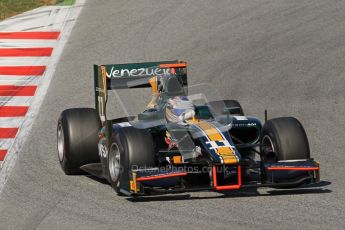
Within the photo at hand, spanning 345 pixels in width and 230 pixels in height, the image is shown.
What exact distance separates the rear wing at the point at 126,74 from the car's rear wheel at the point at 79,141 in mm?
542

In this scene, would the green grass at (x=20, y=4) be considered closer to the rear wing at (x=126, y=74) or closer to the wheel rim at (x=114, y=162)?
the rear wing at (x=126, y=74)

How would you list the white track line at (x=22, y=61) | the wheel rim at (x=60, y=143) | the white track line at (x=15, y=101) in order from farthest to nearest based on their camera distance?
the white track line at (x=22, y=61) < the white track line at (x=15, y=101) < the wheel rim at (x=60, y=143)

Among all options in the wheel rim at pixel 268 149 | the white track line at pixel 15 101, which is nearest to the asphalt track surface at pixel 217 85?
the white track line at pixel 15 101

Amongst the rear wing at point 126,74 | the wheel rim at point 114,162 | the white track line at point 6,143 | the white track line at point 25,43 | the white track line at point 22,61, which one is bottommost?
the wheel rim at point 114,162

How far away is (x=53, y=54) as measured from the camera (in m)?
23.4

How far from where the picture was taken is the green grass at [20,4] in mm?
26763

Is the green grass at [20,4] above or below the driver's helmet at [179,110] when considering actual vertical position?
above

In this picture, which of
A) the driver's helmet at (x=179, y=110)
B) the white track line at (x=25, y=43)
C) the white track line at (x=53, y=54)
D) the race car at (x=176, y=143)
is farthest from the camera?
the white track line at (x=25, y=43)

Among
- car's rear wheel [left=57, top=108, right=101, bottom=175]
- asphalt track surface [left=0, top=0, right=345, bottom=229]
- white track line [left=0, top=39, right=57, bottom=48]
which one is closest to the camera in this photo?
asphalt track surface [left=0, top=0, right=345, bottom=229]

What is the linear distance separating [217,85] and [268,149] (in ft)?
23.9

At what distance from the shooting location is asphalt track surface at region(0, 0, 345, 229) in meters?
12.3

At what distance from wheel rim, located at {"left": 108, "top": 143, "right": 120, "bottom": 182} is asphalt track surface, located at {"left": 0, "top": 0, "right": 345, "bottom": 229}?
1.02ft

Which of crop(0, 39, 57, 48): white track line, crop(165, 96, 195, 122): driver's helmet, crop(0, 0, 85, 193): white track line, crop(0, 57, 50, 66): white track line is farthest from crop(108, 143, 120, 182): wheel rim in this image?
crop(0, 39, 57, 48): white track line

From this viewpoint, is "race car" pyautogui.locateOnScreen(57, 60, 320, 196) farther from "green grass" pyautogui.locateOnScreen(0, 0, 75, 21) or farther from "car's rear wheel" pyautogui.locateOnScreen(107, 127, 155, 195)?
"green grass" pyautogui.locateOnScreen(0, 0, 75, 21)
